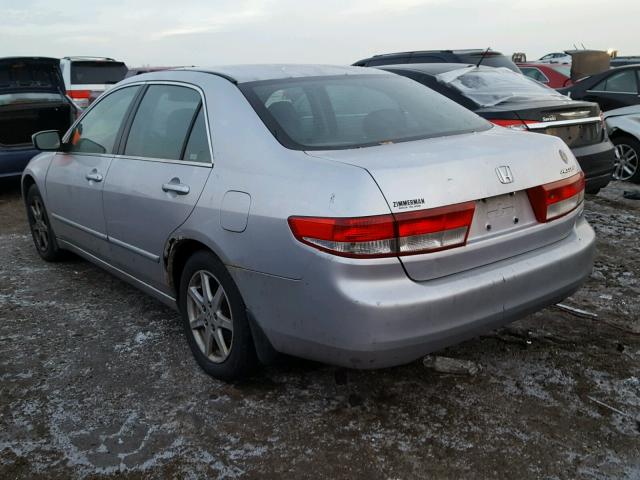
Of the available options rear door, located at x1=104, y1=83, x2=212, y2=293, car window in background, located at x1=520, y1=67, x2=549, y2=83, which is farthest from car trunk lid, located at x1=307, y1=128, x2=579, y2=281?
car window in background, located at x1=520, y1=67, x2=549, y2=83

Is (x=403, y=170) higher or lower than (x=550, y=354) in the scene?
higher

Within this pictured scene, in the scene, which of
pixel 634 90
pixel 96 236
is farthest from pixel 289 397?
pixel 634 90

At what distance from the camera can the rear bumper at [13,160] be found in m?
7.51

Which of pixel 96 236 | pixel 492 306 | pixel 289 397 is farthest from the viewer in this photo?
pixel 96 236

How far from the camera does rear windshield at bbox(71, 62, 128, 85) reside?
1362cm

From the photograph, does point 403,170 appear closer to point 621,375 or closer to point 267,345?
point 267,345

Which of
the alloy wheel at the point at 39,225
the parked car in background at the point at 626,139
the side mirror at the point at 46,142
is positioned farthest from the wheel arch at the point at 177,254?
the parked car in background at the point at 626,139

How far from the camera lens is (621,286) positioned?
14.3 ft

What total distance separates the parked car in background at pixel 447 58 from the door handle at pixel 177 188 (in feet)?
17.6

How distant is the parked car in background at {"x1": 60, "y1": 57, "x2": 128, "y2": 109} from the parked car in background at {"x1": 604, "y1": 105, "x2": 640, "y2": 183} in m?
10.0

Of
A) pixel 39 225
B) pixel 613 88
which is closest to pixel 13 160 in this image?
pixel 39 225

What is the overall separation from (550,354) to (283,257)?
5.55ft

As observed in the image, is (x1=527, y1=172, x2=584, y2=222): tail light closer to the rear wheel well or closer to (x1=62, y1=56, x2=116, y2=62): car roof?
the rear wheel well

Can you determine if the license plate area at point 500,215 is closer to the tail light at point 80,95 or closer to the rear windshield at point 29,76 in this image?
the rear windshield at point 29,76
